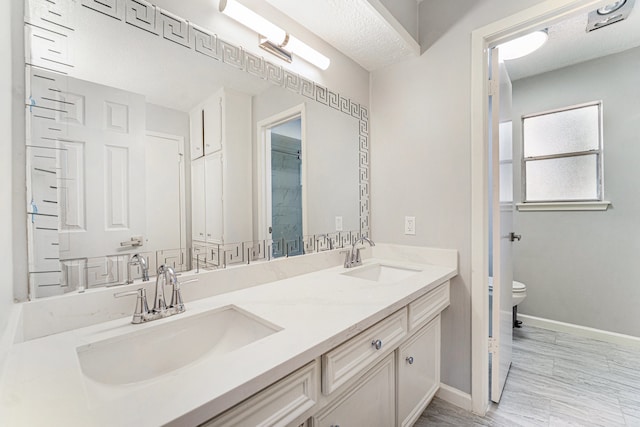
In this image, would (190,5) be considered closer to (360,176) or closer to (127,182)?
(127,182)

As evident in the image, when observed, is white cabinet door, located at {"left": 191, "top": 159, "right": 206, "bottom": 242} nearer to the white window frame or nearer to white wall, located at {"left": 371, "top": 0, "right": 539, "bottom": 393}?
white wall, located at {"left": 371, "top": 0, "right": 539, "bottom": 393}

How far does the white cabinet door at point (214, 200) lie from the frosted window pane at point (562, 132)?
2.94m

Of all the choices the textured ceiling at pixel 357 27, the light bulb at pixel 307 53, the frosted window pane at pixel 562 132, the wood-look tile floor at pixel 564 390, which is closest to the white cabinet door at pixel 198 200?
the light bulb at pixel 307 53

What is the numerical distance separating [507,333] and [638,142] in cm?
190

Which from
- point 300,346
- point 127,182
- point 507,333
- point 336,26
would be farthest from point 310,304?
point 507,333

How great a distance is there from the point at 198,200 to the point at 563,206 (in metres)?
3.01

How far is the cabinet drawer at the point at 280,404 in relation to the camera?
55 centimetres

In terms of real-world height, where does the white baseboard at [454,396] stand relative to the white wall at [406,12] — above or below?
below

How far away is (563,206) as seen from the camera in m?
2.45

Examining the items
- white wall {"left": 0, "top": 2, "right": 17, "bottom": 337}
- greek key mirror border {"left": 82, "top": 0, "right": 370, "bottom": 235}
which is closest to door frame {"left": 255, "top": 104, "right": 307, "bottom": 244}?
greek key mirror border {"left": 82, "top": 0, "right": 370, "bottom": 235}

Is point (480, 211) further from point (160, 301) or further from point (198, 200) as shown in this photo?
point (160, 301)

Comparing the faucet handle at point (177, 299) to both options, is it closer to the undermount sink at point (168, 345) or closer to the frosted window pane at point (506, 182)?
the undermount sink at point (168, 345)

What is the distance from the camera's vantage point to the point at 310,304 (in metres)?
0.96

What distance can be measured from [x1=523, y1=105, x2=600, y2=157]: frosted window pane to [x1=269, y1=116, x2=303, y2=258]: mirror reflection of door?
248 centimetres
